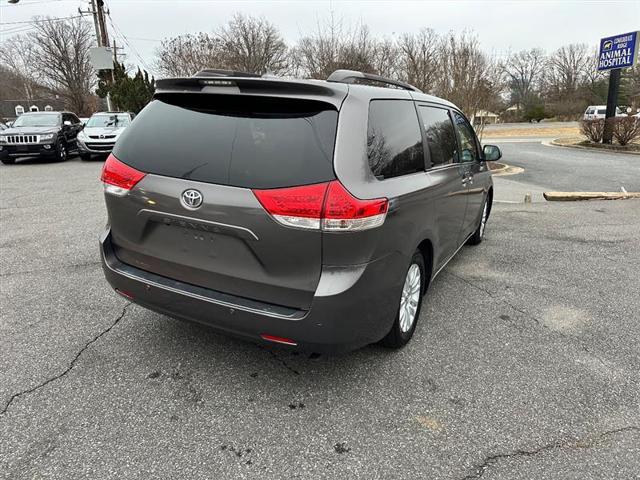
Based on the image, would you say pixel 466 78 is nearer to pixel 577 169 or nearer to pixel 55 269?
pixel 577 169

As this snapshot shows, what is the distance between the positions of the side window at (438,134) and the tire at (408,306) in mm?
815

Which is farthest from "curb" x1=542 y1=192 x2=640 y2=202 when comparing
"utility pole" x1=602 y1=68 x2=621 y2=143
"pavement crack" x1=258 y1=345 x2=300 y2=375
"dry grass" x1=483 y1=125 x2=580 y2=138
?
"dry grass" x1=483 y1=125 x2=580 y2=138

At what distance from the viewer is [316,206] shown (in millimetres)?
2266

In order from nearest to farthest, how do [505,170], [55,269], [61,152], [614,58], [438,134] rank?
[438,134]
[55,269]
[505,170]
[61,152]
[614,58]

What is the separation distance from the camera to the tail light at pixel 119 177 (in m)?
2.72

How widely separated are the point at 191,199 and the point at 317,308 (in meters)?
0.91

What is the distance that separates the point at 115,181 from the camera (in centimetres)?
281

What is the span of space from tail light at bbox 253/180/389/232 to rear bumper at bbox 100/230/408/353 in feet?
0.82

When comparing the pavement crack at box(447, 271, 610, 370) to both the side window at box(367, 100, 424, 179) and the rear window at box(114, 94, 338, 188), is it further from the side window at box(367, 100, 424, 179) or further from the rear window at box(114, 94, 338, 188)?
the rear window at box(114, 94, 338, 188)

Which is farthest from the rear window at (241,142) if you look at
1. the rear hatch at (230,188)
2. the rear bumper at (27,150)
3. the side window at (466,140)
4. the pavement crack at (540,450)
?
the rear bumper at (27,150)

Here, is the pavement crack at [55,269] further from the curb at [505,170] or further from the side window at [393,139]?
the curb at [505,170]

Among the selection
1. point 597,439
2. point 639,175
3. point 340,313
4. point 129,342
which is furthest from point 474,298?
point 639,175

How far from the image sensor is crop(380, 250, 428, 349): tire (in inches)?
119

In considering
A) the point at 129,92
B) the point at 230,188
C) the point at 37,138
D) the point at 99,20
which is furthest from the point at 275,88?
the point at 99,20
